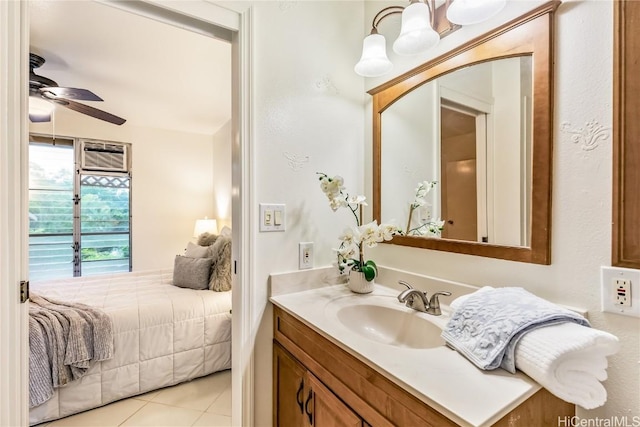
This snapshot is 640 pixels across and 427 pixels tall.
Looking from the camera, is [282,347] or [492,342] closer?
[492,342]

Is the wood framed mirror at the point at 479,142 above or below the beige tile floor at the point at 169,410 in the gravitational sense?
above

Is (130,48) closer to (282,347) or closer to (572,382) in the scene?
(282,347)

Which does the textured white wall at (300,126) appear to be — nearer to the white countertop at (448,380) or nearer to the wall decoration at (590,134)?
the white countertop at (448,380)

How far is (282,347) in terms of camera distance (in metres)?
1.19

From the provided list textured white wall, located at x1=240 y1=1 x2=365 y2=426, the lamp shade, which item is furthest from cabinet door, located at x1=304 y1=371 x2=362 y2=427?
the lamp shade

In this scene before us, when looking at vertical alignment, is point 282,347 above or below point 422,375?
below

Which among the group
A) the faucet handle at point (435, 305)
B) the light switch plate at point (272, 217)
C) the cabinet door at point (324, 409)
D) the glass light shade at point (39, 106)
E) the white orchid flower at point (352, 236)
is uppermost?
the glass light shade at point (39, 106)

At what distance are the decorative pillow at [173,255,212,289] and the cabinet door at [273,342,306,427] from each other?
1.49 meters

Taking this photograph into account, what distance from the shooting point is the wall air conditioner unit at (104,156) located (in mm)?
3777

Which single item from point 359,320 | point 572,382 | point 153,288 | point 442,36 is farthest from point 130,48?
point 572,382

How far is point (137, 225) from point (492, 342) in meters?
4.48

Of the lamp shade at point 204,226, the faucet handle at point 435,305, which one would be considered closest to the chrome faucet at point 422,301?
the faucet handle at point 435,305

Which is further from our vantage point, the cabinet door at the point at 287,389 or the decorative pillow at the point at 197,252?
the decorative pillow at the point at 197,252

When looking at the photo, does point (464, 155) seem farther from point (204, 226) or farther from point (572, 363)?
point (204, 226)
